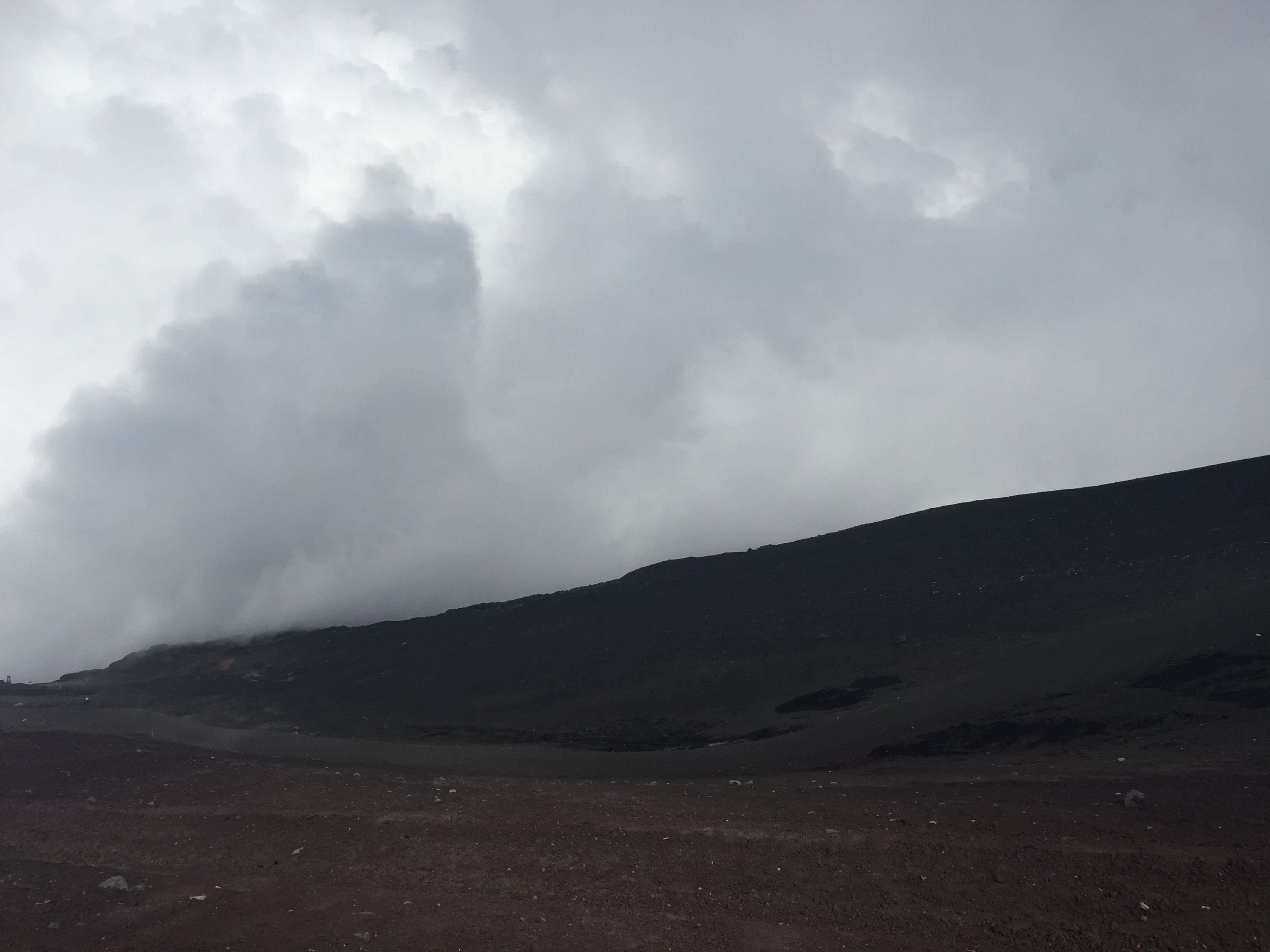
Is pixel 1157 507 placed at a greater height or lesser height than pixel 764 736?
greater

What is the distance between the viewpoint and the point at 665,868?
13047 millimetres

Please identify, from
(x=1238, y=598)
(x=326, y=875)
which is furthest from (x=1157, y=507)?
(x=326, y=875)

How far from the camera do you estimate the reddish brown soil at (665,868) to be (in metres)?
10.9

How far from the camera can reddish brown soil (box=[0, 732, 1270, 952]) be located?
428 inches

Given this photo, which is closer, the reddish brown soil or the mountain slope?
the reddish brown soil

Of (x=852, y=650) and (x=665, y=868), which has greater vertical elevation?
(x=852, y=650)

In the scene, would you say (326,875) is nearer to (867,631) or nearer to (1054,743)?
(1054,743)

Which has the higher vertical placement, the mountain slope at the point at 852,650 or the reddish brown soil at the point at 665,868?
the mountain slope at the point at 852,650

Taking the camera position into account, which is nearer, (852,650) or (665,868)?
(665,868)

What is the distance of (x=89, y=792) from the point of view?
19891 millimetres

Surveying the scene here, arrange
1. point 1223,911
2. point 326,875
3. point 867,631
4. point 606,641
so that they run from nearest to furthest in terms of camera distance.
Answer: point 1223,911
point 326,875
point 867,631
point 606,641

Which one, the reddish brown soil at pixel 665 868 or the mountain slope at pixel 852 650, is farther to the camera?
the mountain slope at pixel 852 650

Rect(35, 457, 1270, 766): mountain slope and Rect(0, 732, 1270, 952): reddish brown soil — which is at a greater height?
Rect(35, 457, 1270, 766): mountain slope

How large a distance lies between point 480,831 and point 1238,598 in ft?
67.8
